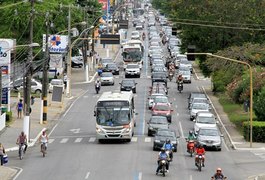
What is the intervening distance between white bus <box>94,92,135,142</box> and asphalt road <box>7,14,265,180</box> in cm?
73

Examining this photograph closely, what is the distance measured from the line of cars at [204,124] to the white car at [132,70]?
25.5 meters

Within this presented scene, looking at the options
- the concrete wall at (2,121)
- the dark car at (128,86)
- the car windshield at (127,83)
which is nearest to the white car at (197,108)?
the concrete wall at (2,121)

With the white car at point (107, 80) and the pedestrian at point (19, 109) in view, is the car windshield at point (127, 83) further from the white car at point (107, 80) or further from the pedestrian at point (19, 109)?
the pedestrian at point (19, 109)

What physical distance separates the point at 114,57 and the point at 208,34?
144 ft

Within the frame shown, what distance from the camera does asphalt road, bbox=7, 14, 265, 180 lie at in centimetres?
4172

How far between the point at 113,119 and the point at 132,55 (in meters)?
56.4

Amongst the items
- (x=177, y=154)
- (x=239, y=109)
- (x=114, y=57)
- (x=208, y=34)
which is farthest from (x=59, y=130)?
(x=114, y=57)

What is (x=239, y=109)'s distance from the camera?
7412cm

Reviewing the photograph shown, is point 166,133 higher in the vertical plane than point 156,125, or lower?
higher

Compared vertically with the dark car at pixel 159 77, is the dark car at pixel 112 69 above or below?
below

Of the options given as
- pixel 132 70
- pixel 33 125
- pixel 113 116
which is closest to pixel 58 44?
pixel 132 70

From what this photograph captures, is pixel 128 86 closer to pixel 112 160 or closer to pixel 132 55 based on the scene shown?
pixel 132 55

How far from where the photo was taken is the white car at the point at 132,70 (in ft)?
330

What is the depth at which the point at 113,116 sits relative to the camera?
52.4m
